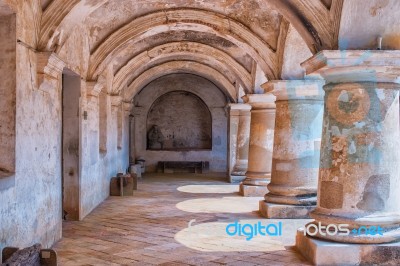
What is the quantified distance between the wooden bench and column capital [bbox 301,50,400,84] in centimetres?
1298

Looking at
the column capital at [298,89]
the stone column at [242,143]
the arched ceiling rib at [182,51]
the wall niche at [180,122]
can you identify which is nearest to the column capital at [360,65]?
the column capital at [298,89]

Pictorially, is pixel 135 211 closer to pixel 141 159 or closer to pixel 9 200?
pixel 9 200

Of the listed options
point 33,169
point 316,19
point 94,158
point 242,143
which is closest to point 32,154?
point 33,169

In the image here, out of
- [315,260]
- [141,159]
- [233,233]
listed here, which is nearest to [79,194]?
[233,233]

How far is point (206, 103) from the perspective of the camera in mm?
18484

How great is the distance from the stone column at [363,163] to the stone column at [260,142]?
5061 mm

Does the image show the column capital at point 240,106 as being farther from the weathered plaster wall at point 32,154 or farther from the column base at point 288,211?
the weathered plaster wall at point 32,154

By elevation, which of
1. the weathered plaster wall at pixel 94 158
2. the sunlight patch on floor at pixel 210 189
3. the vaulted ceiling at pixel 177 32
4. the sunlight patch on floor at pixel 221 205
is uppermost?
the vaulted ceiling at pixel 177 32

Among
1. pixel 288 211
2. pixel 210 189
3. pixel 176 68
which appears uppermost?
pixel 176 68

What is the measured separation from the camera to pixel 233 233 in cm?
666

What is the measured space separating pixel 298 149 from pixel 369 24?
10.4ft

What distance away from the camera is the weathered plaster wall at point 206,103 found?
18438 millimetres

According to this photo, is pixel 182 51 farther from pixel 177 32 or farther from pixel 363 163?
pixel 363 163

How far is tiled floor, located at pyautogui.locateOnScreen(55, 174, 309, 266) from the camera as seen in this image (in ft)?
17.3
